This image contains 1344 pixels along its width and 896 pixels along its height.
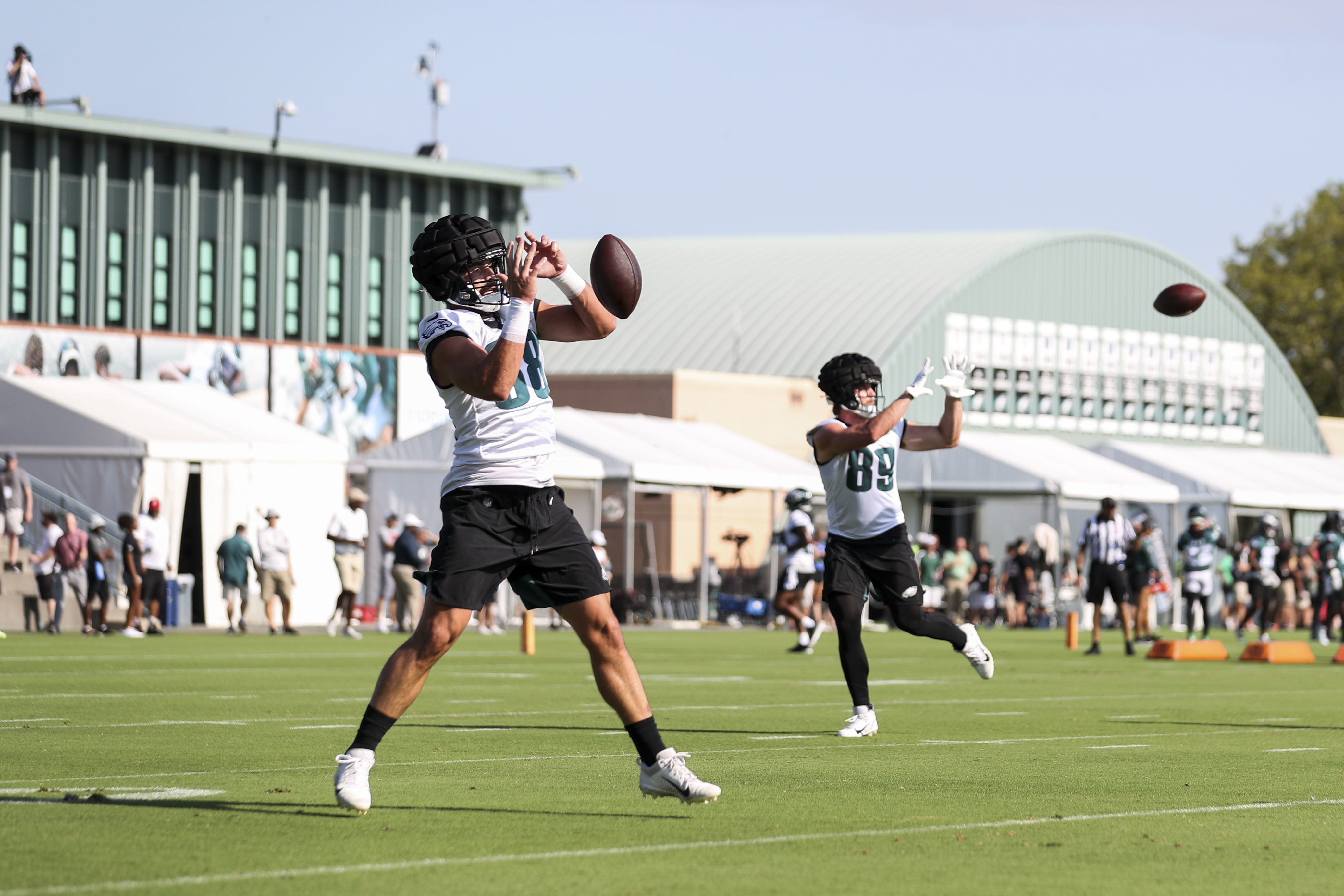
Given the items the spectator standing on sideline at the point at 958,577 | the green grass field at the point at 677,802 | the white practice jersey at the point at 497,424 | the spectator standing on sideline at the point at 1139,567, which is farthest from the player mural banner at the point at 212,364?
the white practice jersey at the point at 497,424

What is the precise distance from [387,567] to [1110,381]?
29959 millimetres

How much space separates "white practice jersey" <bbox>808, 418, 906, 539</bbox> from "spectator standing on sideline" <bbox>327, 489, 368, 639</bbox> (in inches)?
612

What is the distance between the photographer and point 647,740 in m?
7.00

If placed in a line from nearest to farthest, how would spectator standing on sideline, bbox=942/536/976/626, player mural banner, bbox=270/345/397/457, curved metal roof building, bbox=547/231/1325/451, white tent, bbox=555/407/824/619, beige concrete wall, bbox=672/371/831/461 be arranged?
white tent, bbox=555/407/824/619 → spectator standing on sideline, bbox=942/536/976/626 → player mural banner, bbox=270/345/397/457 → beige concrete wall, bbox=672/371/831/461 → curved metal roof building, bbox=547/231/1325/451

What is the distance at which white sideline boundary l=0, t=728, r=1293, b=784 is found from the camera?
8336 mm

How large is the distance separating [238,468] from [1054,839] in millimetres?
24010

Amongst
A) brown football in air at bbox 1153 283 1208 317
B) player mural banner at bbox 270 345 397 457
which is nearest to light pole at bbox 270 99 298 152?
player mural banner at bbox 270 345 397 457

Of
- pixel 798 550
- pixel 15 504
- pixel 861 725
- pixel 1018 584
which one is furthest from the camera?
pixel 1018 584

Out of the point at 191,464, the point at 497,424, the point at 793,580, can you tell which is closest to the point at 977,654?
the point at 497,424

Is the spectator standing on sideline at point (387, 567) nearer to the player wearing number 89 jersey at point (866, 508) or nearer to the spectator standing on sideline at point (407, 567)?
the spectator standing on sideline at point (407, 567)

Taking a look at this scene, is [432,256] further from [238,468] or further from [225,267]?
[225,267]

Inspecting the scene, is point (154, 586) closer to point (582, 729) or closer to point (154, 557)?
point (154, 557)

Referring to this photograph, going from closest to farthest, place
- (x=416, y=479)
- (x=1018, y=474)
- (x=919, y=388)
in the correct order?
1. (x=919, y=388)
2. (x=416, y=479)
3. (x=1018, y=474)

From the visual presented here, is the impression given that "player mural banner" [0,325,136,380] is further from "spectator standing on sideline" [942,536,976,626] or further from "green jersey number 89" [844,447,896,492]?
"green jersey number 89" [844,447,896,492]
